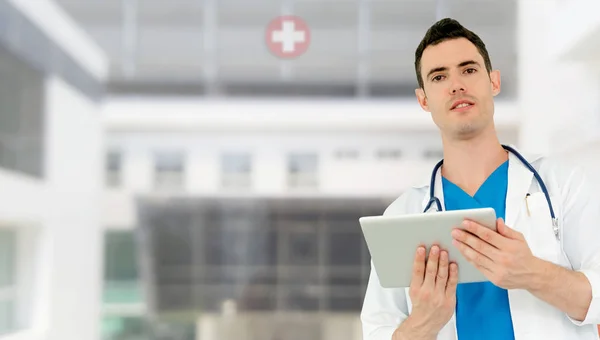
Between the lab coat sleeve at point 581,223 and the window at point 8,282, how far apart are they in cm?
292

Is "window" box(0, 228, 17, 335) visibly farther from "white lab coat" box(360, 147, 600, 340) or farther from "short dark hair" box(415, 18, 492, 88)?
"short dark hair" box(415, 18, 492, 88)

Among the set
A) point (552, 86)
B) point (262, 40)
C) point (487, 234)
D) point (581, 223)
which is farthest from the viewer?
point (262, 40)

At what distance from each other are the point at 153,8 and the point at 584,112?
220 centimetres

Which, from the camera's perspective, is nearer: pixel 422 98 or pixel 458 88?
pixel 458 88

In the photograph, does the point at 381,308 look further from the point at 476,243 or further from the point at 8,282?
the point at 8,282

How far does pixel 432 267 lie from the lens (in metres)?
1.16

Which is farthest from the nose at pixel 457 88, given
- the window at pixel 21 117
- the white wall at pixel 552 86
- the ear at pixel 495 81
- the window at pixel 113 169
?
the window at pixel 113 169

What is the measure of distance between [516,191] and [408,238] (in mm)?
251

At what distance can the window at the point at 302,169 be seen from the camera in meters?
3.90

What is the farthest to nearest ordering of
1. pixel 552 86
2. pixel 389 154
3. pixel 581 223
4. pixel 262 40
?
pixel 389 154, pixel 262 40, pixel 552 86, pixel 581 223

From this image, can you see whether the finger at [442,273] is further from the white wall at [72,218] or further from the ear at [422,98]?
the white wall at [72,218]

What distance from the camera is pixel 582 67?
332 cm

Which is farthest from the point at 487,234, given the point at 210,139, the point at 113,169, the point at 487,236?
the point at 113,169

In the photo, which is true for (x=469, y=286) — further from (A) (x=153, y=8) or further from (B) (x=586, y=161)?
(A) (x=153, y=8)
